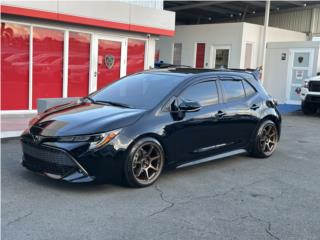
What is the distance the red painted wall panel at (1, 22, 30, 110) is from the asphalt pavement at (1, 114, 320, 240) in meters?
4.59

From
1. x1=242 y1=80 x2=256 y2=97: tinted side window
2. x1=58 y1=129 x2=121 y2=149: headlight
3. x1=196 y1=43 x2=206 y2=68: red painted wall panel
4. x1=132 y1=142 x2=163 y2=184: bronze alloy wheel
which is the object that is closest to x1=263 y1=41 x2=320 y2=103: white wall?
x1=196 y1=43 x2=206 y2=68: red painted wall panel

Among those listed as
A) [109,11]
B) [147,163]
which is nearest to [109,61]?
[109,11]

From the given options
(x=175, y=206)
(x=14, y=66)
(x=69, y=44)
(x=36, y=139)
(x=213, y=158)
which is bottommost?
(x=175, y=206)

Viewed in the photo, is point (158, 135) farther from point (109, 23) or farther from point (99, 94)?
point (109, 23)

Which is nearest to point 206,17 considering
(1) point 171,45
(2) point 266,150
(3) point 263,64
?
(1) point 171,45

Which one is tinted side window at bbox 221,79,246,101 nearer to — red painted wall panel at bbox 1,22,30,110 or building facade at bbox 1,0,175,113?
building facade at bbox 1,0,175,113

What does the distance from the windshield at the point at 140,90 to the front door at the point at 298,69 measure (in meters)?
12.9

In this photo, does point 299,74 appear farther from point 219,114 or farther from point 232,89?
point 219,114

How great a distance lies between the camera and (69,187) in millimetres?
5410

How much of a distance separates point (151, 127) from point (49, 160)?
1.37 metres

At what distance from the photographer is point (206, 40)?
19141 mm

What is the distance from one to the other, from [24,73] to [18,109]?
99 cm

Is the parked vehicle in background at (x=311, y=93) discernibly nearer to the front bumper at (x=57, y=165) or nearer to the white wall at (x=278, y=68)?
the white wall at (x=278, y=68)

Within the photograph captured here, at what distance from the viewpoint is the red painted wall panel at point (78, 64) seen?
12.4 meters
